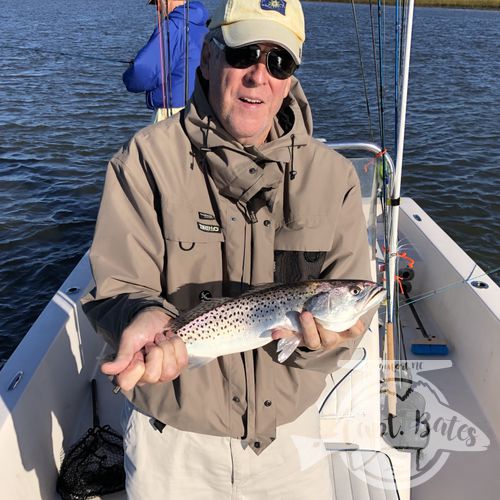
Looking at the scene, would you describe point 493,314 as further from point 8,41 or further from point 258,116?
point 8,41

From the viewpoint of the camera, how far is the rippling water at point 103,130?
32.7 ft

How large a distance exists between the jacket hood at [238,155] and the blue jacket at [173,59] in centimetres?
409

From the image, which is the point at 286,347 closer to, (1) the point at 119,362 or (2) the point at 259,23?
(1) the point at 119,362

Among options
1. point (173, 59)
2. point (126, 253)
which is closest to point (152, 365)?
point (126, 253)

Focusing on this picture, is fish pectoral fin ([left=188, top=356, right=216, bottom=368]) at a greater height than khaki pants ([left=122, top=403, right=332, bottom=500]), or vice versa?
fish pectoral fin ([left=188, top=356, right=216, bottom=368])

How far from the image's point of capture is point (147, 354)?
2076mm

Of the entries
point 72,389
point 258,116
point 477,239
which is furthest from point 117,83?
point 258,116

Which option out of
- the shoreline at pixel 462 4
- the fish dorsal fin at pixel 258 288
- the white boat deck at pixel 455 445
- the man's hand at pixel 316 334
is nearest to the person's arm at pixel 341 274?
the man's hand at pixel 316 334

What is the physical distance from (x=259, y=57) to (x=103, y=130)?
14.5 m

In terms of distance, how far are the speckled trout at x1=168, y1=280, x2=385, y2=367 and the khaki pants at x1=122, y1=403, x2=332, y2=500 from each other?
1.74 feet

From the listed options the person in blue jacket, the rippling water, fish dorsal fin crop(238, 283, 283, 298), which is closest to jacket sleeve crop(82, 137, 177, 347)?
fish dorsal fin crop(238, 283, 283, 298)

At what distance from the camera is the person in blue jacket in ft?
20.7

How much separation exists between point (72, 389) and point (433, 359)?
342 cm

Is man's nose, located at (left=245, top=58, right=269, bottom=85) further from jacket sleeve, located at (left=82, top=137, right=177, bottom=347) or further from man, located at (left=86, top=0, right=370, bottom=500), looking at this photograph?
jacket sleeve, located at (left=82, top=137, right=177, bottom=347)
